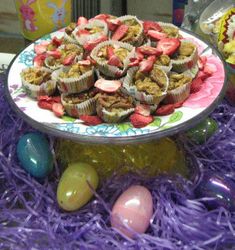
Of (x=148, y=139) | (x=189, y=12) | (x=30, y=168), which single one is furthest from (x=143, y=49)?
(x=189, y=12)

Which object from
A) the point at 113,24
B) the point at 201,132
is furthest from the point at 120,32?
the point at 201,132

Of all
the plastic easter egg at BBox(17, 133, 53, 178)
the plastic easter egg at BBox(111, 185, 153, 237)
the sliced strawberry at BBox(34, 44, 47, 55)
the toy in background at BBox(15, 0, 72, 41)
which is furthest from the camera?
the toy in background at BBox(15, 0, 72, 41)

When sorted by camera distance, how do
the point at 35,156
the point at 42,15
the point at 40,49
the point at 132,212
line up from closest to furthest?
Answer: the point at 132,212, the point at 35,156, the point at 40,49, the point at 42,15

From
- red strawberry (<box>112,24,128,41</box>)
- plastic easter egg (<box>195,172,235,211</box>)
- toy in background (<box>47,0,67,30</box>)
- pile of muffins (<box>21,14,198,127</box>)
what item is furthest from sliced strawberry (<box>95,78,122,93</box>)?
toy in background (<box>47,0,67,30</box>)

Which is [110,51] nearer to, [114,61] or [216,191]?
[114,61]

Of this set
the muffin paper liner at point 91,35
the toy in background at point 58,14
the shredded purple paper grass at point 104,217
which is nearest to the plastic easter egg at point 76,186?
the shredded purple paper grass at point 104,217

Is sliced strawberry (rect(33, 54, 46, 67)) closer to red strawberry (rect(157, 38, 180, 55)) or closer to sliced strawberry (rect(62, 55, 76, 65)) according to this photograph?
sliced strawberry (rect(62, 55, 76, 65))

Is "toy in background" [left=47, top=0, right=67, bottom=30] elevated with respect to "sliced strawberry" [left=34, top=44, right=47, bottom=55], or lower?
lower

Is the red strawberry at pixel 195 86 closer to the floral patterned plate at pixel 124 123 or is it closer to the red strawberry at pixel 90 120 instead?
the floral patterned plate at pixel 124 123
